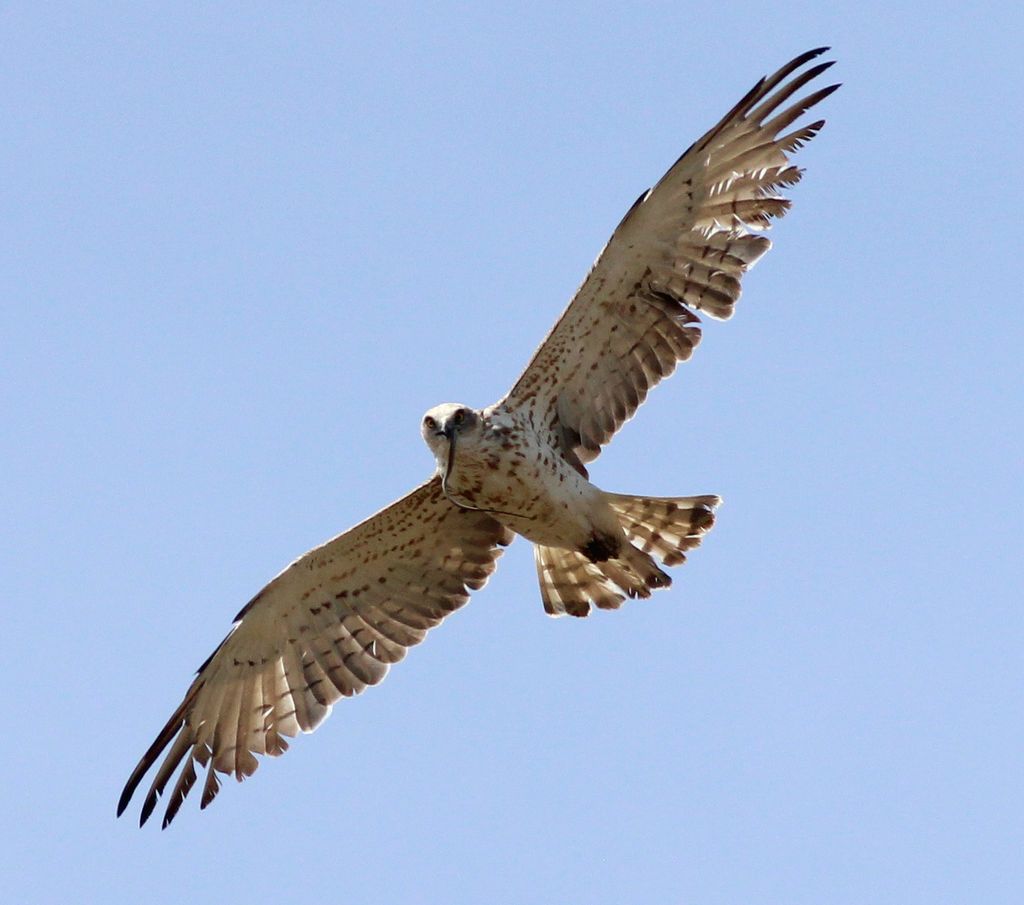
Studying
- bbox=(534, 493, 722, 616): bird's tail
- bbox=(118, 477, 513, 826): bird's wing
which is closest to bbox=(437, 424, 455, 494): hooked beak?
bbox=(118, 477, 513, 826): bird's wing

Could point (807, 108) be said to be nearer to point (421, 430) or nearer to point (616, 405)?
point (616, 405)

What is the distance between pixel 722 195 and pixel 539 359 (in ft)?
5.16

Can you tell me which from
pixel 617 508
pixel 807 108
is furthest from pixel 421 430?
pixel 807 108

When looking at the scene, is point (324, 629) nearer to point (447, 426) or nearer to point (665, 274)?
point (447, 426)

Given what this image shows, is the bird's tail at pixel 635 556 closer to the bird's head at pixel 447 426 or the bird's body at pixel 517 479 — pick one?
the bird's body at pixel 517 479

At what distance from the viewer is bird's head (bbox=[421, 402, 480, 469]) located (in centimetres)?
1093

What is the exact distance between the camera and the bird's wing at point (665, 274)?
11.4m

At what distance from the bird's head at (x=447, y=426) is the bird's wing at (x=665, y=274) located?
0.72 metres

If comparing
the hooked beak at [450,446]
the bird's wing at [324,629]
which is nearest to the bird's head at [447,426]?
the hooked beak at [450,446]

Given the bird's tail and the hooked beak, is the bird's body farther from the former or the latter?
the bird's tail

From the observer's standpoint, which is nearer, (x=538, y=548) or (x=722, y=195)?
(x=722, y=195)

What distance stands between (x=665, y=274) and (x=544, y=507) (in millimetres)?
1720

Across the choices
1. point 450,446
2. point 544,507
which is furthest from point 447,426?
point 544,507

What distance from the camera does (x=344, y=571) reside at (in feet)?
40.2
